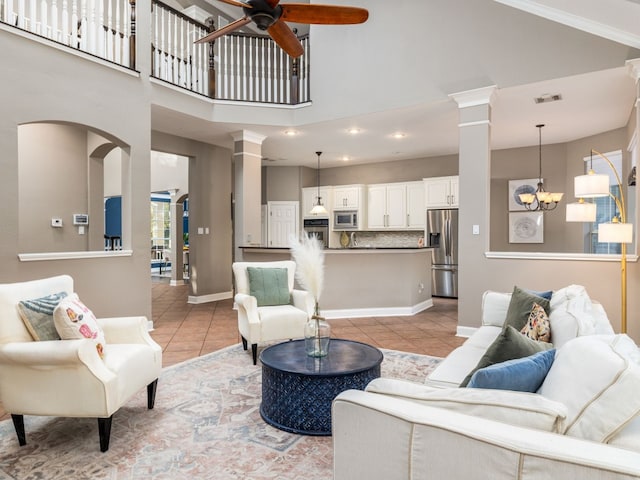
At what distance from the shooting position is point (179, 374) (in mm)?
3451

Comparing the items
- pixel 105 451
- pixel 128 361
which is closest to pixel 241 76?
pixel 128 361

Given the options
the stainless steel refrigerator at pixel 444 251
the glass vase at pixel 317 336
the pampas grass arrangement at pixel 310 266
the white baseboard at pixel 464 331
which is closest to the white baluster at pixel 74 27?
the pampas grass arrangement at pixel 310 266

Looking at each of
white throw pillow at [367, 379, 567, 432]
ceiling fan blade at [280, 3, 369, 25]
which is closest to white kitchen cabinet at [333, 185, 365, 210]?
ceiling fan blade at [280, 3, 369, 25]

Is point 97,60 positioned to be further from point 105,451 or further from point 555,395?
point 555,395

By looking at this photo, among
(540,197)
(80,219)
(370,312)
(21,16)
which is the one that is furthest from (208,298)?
(540,197)

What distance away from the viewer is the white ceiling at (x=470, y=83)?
13.1 feet

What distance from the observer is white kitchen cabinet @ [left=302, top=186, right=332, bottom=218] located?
9.08m

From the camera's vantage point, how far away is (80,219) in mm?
6086

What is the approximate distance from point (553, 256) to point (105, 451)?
4.36 metres

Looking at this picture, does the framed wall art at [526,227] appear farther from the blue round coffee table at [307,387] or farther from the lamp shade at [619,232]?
the blue round coffee table at [307,387]

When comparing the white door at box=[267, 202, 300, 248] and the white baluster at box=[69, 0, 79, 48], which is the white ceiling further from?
the white door at box=[267, 202, 300, 248]

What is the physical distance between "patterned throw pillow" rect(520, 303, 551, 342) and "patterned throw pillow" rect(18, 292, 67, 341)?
2755mm

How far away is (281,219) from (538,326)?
726 cm

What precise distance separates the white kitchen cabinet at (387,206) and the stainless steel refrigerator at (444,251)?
0.74m
